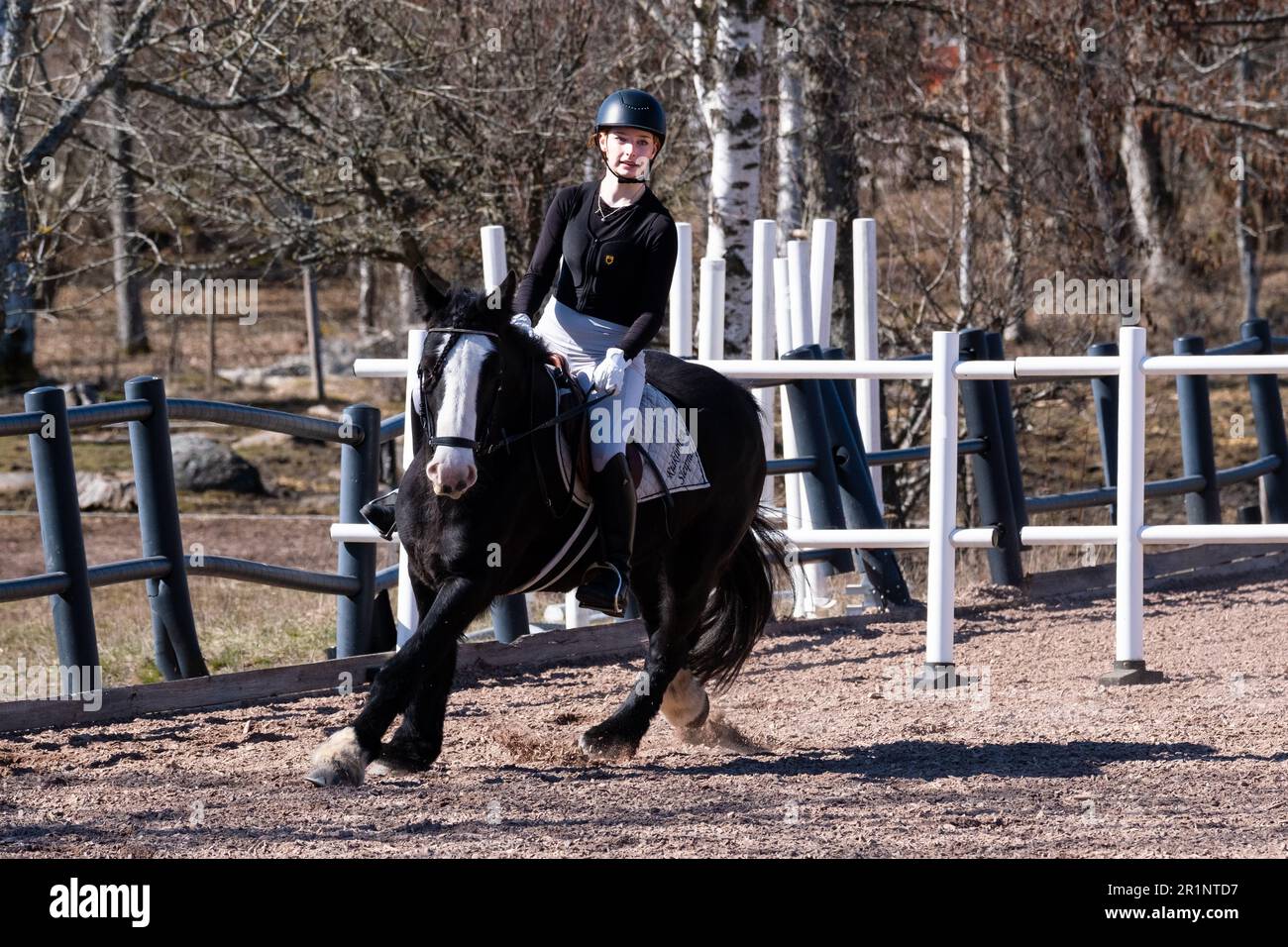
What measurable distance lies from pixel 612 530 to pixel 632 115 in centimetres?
160

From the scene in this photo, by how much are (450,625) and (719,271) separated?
4215mm

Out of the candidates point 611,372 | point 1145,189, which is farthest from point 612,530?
point 1145,189

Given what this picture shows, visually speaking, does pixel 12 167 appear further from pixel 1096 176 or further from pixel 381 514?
pixel 1096 176

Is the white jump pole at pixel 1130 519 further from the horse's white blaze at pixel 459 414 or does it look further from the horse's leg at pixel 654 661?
the horse's white blaze at pixel 459 414

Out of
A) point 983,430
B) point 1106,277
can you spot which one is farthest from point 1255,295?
point 983,430

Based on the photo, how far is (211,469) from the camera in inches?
705

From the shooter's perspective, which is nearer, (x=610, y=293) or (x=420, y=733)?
(x=420, y=733)

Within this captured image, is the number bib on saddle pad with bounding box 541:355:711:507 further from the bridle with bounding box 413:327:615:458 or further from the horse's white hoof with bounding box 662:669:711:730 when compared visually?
the horse's white hoof with bounding box 662:669:711:730

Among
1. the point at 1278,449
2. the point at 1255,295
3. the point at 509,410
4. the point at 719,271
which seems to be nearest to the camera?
the point at 509,410

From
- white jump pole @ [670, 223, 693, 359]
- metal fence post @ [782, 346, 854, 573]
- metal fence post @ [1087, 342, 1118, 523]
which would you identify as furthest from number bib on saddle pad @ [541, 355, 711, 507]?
metal fence post @ [1087, 342, 1118, 523]

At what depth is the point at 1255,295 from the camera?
2522 centimetres

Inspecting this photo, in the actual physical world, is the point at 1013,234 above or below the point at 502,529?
above

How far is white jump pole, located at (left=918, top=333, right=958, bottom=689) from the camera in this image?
25.5 feet

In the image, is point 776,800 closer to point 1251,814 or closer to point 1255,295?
point 1251,814
